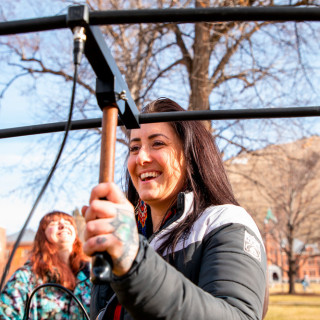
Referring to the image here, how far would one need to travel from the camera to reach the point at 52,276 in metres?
2.94

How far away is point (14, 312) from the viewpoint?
2.70 metres

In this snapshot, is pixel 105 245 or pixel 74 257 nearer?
pixel 105 245

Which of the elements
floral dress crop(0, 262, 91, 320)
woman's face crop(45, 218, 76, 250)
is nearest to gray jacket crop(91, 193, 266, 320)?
floral dress crop(0, 262, 91, 320)

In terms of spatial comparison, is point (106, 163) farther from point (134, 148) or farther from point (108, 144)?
point (134, 148)

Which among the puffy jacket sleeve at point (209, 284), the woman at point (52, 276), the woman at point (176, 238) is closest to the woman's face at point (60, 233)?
the woman at point (52, 276)

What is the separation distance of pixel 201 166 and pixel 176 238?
1.18 ft

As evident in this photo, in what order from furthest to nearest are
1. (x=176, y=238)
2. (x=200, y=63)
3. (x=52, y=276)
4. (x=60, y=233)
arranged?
(x=200, y=63)
(x=60, y=233)
(x=52, y=276)
(x=176, y=238)

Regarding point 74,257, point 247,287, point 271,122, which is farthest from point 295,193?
point 247,287

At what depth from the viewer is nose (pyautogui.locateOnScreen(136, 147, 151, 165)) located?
149 centimetres

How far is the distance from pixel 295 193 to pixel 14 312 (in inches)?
921

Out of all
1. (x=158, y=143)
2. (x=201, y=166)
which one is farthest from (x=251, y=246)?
(x=158, y=143)

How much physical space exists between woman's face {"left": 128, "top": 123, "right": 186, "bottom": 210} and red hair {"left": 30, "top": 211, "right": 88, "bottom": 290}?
5.60 feet

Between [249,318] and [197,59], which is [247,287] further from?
[197,59]

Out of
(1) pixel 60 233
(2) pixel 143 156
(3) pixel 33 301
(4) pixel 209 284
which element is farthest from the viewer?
(1) pixel 60 233
